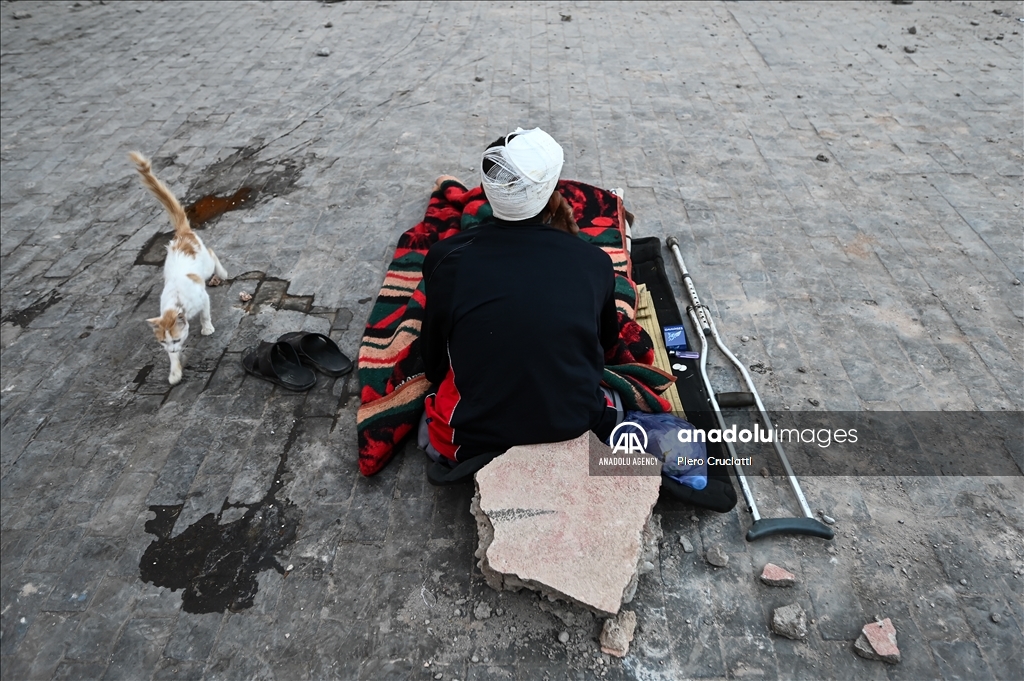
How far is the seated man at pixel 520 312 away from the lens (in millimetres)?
2660

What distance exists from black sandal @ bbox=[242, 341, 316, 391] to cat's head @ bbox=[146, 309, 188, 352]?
1.23ft

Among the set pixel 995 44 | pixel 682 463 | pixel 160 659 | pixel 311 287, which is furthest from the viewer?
pixel 995 44

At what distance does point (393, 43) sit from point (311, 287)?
5.46 metres

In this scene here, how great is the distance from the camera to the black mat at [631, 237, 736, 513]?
9.62 feet

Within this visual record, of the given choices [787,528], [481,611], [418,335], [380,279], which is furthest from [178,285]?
[787,528]

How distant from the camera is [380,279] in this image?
469 cm

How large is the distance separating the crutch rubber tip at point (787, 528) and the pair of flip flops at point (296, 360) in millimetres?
2419

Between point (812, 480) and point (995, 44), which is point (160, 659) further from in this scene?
point (995, 44)

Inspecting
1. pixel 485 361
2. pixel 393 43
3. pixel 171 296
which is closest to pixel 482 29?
pixel 393 43

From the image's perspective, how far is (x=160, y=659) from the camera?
106 inches

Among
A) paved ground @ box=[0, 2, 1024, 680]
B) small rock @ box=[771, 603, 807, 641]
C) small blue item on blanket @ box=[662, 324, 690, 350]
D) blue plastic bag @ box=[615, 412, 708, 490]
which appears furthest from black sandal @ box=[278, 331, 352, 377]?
small rock @ box=[771, 603, 807, 641]

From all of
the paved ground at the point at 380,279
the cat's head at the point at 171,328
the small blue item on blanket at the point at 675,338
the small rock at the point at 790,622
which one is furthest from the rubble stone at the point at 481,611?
the cat's head at the point at 171,328

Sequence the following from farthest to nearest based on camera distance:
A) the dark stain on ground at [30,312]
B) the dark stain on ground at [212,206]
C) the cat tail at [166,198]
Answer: the dark stain on ground at [212,206]
the dark stain on ground at [30,312]
the cat tail at [166,198]

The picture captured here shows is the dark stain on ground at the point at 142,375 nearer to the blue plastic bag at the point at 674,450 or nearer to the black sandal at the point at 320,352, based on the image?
the black sandal at the point at 320,352
